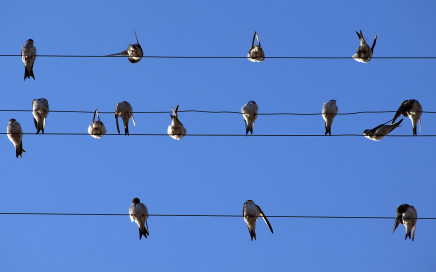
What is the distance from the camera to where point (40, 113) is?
13125 mm

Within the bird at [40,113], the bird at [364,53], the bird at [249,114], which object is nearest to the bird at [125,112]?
the bird at [40,113]

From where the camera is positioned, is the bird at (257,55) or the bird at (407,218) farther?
the bird at (257,55)

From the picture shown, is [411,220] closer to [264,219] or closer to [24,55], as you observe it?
[264,219]

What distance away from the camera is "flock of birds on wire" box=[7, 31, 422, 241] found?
12586mm

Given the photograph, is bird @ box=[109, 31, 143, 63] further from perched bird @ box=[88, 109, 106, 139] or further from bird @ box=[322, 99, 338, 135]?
bird @ box=[322, 99, 338, 135]

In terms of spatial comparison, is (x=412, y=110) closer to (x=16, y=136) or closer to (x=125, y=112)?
(x=125, y=112)

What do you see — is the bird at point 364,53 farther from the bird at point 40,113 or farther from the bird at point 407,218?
the bird at point 40,113

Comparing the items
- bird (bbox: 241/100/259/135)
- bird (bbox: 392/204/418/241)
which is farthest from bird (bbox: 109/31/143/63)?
bird (bbox: 392/204/418/241)

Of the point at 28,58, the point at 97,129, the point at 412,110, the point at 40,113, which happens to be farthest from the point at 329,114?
the point at 28,58

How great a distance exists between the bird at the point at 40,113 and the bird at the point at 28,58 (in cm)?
43

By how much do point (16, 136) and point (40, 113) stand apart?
483 mm

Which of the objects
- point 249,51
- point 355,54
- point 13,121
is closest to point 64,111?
point 13,121

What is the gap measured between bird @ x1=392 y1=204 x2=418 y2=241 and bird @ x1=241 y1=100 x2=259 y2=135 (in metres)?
2.27

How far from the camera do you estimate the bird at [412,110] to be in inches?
500
